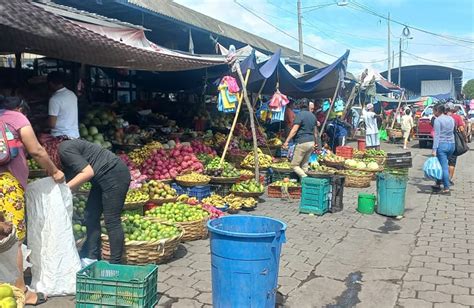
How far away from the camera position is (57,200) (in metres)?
4.31

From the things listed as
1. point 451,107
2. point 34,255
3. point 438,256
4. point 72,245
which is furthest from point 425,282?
point 451,107

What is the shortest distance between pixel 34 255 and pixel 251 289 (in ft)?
7.13

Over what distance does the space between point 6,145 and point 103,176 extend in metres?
1.03

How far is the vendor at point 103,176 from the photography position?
454 centimetres

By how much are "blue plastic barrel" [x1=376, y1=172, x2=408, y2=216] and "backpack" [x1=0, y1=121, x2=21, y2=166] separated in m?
6.03

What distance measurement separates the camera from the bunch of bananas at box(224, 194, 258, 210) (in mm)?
7960

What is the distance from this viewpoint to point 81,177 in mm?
4512

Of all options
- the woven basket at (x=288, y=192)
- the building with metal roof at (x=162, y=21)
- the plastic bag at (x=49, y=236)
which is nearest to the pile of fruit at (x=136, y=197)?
the plastic bag at (x=49, y=236)

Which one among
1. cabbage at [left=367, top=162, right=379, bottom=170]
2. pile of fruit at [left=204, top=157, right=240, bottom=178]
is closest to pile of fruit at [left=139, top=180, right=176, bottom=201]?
pile of fruit at [left=204, top=157, right=240, bottom=178]

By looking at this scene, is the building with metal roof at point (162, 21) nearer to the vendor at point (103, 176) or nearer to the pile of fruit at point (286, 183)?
the pile of fruit at point (286, 183)

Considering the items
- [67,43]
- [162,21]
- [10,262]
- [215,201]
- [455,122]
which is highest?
[162,21]

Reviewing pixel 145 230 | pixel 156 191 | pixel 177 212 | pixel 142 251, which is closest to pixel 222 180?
pixel 156 191

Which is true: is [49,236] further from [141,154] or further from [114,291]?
[141,154]

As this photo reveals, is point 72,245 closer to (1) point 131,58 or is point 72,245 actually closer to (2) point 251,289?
(2) point 251,289
